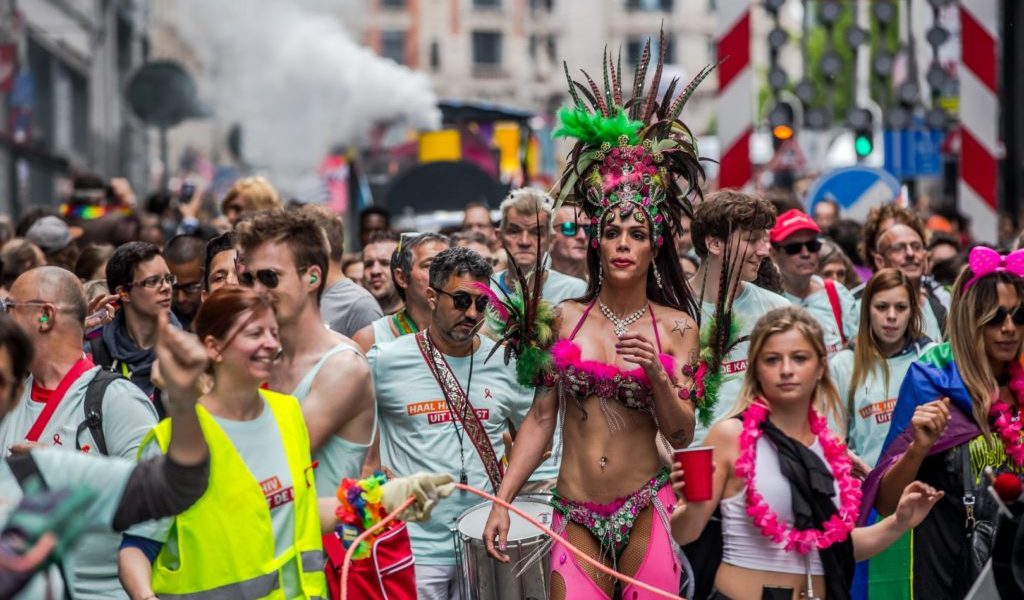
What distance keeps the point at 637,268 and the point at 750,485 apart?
109 centimetres

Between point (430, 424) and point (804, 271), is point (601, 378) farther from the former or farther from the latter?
point (804, 271)

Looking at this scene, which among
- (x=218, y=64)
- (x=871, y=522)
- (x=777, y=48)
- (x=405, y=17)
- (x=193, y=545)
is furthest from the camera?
(x=405, y=17)

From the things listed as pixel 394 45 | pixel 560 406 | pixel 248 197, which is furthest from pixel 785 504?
pixel 394 45

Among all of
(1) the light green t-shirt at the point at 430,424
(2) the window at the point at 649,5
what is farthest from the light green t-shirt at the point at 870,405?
(2) the window at the point at 649,5

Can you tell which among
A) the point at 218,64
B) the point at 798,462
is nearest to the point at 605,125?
the point at 798,462

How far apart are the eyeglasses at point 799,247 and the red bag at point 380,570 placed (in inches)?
135

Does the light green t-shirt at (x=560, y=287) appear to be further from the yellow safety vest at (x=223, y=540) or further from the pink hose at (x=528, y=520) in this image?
the yellow safety vest at (x=223, y=540)

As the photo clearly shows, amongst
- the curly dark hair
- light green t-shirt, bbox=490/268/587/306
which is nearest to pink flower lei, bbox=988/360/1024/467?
the curly dark hair

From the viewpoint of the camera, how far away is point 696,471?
479 centimetres

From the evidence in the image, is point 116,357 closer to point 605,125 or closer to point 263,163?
point 605,125

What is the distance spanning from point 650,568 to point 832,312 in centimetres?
295

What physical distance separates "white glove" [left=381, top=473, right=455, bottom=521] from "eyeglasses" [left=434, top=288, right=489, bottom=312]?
69.8 inches

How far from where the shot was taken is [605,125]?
618 cm

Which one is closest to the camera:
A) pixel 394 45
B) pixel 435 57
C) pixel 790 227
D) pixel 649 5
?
pixel 790 227
